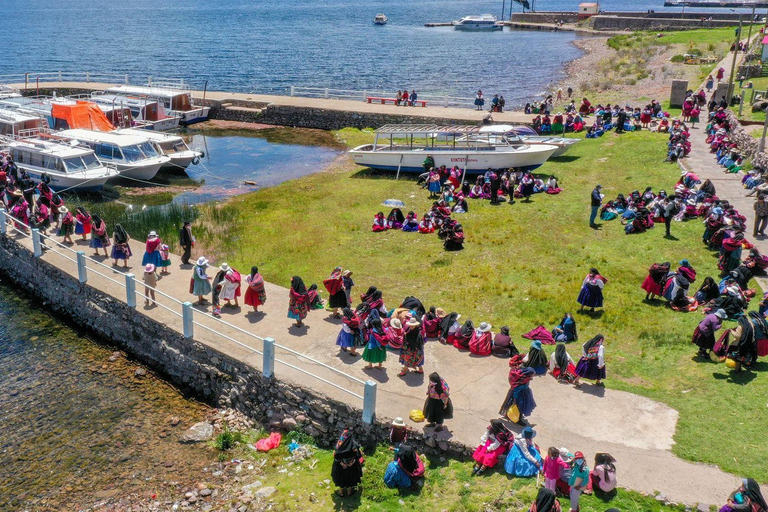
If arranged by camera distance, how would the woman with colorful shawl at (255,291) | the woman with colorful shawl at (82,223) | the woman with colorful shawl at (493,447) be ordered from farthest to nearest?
1. the woman with colorful shawl at (82,223)
2. the woman with colorful shawl at (255,291)
3. the woman with colorful shawl at (493,447)

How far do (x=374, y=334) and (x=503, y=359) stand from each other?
3.12 meters

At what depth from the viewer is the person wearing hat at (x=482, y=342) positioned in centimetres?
1551

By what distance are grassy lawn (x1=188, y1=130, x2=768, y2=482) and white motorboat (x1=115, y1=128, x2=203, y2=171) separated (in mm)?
6317

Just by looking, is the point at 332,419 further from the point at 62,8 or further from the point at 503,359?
the point at 62,8

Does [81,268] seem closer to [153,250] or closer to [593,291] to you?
[153,250]

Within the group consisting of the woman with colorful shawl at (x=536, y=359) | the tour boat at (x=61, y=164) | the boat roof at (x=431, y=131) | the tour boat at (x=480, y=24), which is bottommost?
the woman with colorful shawl at (x=536, y=359)

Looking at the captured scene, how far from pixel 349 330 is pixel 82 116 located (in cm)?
3016

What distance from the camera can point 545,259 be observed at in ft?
73.1

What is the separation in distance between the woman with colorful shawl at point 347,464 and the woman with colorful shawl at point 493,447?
2013mm

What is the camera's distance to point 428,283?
20.8m

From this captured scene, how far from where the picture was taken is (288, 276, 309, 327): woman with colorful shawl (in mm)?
16297

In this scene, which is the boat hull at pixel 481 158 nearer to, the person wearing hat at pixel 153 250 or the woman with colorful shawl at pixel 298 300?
the person wearing hat at pixel 153 250

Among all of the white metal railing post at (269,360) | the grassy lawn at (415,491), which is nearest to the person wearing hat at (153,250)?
the white metal railing post at (269,360)

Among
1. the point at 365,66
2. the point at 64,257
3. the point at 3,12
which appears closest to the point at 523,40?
the point at 365,66
